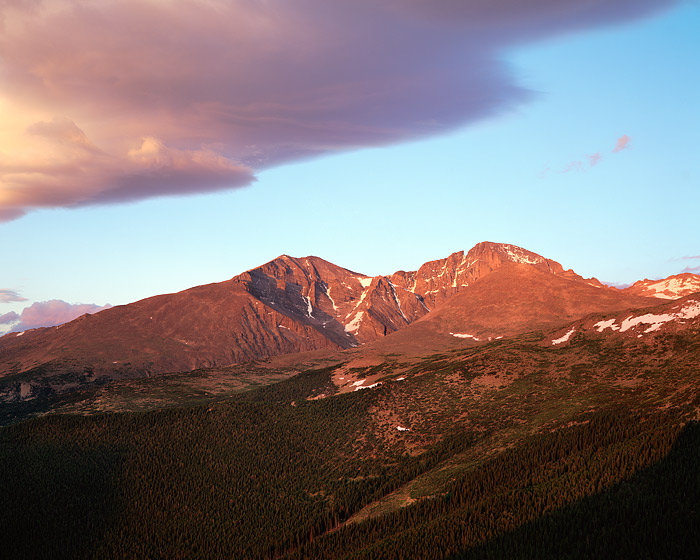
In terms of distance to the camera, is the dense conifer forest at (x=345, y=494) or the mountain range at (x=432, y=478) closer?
the dense conifer forest at (x=345, y=494)

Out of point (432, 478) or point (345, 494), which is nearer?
point (432, 478)

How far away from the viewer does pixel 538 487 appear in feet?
356

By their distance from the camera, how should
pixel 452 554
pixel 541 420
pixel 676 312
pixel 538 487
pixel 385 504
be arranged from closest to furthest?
pixel 452 554 → pixel 538 487 → pixel 385 504 → pixel 541 420 → pixel 676 312

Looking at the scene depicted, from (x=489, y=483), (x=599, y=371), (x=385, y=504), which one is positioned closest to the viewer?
(x=489, y=483)

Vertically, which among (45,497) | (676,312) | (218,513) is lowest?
(218,513)

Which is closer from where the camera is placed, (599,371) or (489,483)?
(489,483)

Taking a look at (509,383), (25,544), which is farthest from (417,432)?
(25,544)

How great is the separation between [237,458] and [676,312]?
16751cm

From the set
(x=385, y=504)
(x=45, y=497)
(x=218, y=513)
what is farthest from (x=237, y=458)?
(x=385, y=504)

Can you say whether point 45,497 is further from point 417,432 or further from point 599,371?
point 599,371

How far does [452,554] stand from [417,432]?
81.1m

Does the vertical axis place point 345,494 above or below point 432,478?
below

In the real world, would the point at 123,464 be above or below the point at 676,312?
below

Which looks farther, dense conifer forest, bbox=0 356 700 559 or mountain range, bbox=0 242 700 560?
mountain range, bbox=0 242 700 560
